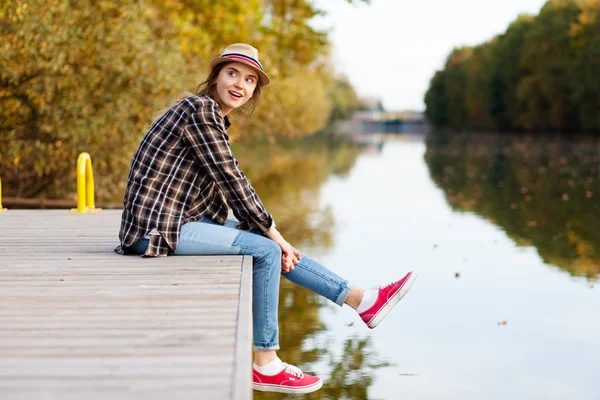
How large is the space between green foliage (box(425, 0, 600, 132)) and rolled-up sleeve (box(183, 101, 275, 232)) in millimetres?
49140

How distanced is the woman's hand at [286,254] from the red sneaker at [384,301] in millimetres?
525

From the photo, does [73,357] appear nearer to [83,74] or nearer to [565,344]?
[565,344]

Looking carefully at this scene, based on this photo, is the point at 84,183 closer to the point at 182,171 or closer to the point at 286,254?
the point at 182,171

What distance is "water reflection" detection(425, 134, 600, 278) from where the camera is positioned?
9875mm

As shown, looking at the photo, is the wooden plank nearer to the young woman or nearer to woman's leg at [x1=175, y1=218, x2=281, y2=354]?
woman's leg at [x1=175, y1=218, x2=281, y2=354]

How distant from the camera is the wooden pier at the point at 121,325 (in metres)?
2.91

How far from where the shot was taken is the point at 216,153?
15.4 feet

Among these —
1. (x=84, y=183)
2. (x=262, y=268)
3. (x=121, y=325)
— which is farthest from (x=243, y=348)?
(x=84, y=183)

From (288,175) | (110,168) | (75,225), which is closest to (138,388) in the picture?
(75,225)

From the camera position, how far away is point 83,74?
1248 cm

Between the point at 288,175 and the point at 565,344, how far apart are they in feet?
58.0

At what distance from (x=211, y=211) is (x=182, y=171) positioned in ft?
1.30

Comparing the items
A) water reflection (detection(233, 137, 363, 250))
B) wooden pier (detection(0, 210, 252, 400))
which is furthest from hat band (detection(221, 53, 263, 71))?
water reflection (detection(233, 137, 363, 250))

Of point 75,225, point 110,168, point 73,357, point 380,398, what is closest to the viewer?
point 73,357
